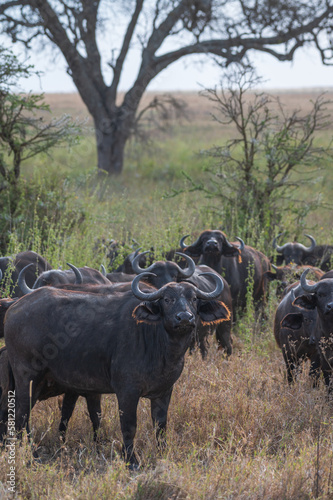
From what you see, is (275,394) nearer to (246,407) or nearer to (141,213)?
(246,407)

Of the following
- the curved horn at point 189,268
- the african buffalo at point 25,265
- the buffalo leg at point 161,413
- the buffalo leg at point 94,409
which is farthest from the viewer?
the african buffalo at point 25,265

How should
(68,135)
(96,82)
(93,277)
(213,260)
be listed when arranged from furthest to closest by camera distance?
(96,82), (68,135), (213,260), (93,277)

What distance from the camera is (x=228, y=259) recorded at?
32.3 ft

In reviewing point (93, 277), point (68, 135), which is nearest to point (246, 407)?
point (93, 277)

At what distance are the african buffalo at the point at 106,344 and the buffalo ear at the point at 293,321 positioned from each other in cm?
137

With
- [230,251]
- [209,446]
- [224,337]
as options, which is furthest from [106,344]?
[230,251]

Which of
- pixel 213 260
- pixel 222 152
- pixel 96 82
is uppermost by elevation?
pixel 96 82

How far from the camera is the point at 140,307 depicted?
505cm

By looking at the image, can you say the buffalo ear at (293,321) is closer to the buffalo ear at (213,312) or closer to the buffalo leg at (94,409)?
the buffalo ear at (213,312)

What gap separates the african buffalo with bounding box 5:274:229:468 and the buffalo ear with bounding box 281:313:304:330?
1371mm

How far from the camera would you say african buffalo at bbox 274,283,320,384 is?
6.56 meters

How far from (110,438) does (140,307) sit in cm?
132

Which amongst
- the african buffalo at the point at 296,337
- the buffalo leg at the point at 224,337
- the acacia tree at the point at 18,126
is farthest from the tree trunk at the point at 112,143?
the african buffalo at the point at 296,337

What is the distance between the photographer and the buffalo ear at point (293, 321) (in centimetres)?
652
